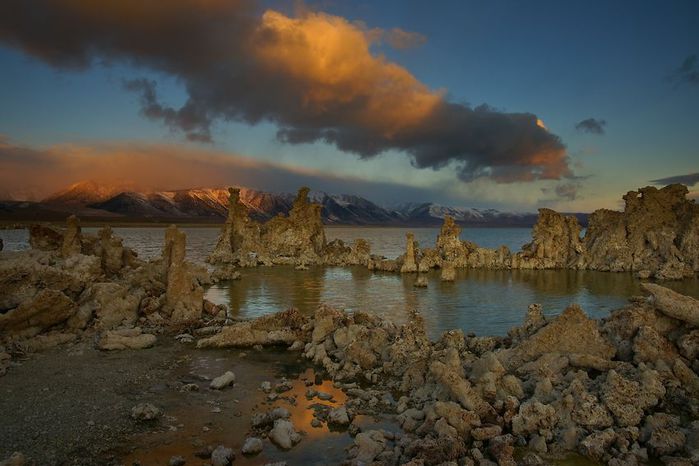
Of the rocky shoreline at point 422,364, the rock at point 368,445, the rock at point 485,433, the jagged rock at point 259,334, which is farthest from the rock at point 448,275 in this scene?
the rock at point 368,445

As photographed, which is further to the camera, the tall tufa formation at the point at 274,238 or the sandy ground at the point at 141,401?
the tall tufa formation at the point at 274,238

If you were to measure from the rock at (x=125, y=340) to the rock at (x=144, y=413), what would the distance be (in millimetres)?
8050

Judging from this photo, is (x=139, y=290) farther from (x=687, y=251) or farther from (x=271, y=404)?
(x=687, y=251)

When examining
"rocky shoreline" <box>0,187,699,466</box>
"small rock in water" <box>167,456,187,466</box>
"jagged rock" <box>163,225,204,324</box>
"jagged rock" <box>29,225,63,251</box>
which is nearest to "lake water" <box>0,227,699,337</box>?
"jagged rock" <box>163,225,204,324</box>

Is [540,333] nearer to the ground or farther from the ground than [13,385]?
farther from the ground

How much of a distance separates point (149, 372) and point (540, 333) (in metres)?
16.2

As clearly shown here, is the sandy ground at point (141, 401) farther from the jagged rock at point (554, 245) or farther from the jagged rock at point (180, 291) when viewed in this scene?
the jagged rock at point (554, 245)

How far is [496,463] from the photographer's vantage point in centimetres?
1123

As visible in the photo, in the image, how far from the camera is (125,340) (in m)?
21.6

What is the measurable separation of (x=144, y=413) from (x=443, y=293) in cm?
3471

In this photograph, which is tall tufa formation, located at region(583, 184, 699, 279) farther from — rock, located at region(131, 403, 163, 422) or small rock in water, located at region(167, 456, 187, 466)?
small rock in water, located at region(167, 456, 187, 466)

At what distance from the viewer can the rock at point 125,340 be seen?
21047mm

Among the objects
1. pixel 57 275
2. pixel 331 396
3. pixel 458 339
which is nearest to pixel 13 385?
pixel 57 275

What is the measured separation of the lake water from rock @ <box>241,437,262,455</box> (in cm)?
1671
